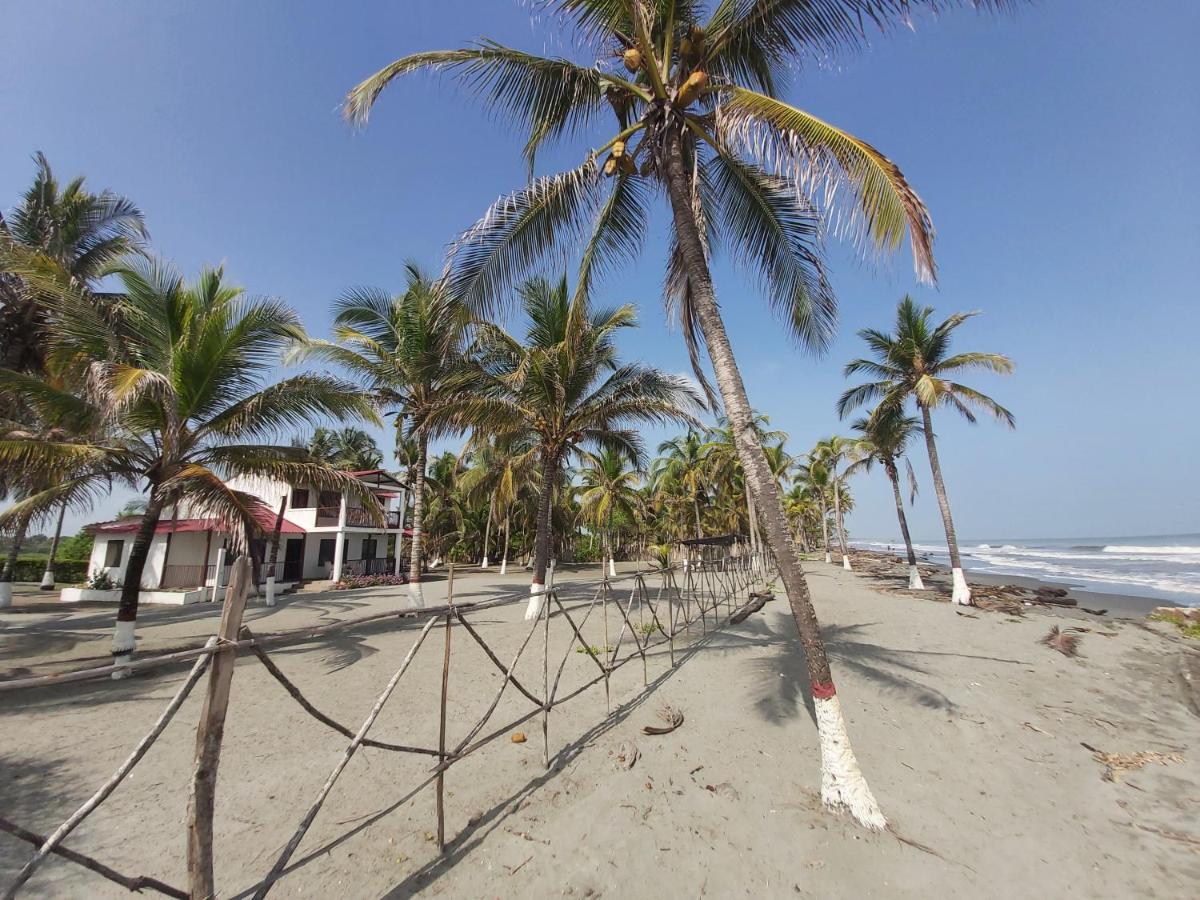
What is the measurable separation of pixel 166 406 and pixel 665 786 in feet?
28.7

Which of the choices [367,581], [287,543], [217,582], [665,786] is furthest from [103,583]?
[665,786]

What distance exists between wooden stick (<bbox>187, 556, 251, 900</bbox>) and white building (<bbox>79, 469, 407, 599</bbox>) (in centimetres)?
1385

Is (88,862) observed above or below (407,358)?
below

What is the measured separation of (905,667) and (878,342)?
12.4 metres

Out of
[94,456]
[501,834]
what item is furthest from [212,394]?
[501,834]

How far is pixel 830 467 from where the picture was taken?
30859 mm

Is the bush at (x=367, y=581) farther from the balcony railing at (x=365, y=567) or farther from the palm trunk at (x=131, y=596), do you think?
the palm trunk at (x=131, y=596)

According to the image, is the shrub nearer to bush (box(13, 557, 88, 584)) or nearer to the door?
the door

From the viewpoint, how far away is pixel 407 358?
12672 millimetres

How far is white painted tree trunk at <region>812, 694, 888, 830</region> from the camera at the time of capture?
13.1 feet

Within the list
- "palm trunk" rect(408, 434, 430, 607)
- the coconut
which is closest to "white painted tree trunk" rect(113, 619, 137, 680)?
"palm trunk" rect(408, 434, 430, 607)

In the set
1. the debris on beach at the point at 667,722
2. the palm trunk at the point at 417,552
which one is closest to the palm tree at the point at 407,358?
the palm trunk at the point at 417,552

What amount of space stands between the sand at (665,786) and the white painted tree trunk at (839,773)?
0.13 meters

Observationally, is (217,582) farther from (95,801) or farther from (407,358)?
(95,801)
